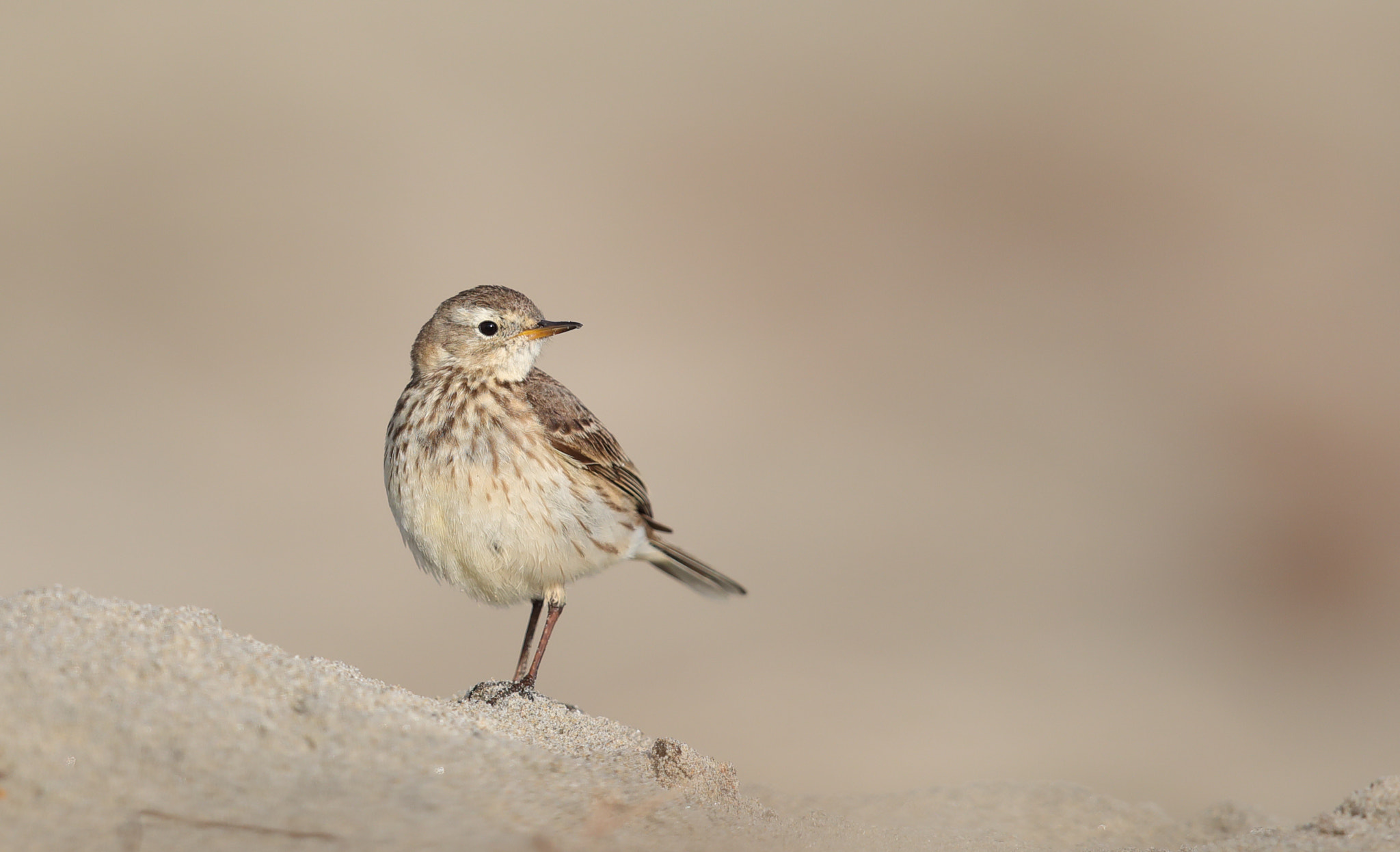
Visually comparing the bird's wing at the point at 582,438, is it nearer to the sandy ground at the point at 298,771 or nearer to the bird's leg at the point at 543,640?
the bird's leg at the point at 543,640

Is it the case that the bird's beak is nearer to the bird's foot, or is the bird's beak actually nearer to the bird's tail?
the bird's tail

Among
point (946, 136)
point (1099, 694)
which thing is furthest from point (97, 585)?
point (946, 136)

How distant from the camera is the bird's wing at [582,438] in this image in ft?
18.9

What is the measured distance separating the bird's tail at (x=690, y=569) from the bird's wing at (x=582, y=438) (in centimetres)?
13

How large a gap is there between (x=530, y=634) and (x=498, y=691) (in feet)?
2.72

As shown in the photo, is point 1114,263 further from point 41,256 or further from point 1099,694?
point 41,256

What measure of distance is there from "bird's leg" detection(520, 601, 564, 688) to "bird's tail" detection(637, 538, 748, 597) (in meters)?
0.55

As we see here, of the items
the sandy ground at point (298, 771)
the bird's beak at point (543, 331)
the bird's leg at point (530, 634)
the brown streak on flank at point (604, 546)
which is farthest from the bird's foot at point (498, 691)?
the bird's beak at point (543, 331)

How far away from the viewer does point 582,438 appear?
5.86 meters

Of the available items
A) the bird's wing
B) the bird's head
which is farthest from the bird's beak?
the bird's wing

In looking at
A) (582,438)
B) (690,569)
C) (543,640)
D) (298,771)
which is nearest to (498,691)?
(543,640)

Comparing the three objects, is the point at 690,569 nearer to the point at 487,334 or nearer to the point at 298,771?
the point at 487,334

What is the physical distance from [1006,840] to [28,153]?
23.1m

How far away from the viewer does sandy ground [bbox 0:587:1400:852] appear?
267 centimetres
